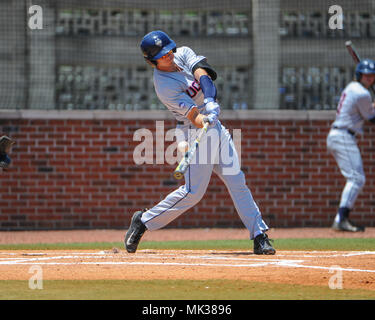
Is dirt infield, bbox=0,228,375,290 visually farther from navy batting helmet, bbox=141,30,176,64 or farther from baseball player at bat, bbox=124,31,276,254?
navy batting helmet, bbox=141,30,176,64

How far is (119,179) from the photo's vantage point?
1402cm

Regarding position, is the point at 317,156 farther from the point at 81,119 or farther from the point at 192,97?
the point at 192,97

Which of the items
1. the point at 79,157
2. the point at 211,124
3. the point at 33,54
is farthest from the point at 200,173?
the point at 33,54

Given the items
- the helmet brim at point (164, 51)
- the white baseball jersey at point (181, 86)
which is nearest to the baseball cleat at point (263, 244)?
the white baseball jersey at point (181, 86)

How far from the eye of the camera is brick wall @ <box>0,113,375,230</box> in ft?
45.5

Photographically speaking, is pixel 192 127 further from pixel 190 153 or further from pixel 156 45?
pixel 156 45

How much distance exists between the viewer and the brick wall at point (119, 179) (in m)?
13.9

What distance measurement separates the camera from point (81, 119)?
14039 millimetres

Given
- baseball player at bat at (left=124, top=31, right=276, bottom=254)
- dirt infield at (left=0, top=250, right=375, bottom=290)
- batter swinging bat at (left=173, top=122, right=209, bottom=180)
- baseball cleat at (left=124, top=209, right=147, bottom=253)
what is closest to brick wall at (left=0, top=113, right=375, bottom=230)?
dirt infield at (left=0, top=250, right=375, bottom=290)

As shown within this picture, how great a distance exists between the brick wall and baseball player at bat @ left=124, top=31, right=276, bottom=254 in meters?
5.43

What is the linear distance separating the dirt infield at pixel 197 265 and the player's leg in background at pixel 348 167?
10.1ft
